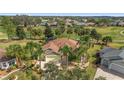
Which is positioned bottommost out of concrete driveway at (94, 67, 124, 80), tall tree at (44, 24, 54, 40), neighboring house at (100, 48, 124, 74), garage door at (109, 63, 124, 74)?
concrete driveway at (94, 67, 124, 80)

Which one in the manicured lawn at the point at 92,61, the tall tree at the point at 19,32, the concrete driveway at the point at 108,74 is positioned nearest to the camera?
the concrete driveway at the point at 108,74

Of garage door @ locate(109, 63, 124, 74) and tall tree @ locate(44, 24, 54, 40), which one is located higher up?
tall tree @ locate(44, 24, 54, 40)

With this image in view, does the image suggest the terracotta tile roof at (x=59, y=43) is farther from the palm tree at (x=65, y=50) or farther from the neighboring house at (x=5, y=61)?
the neighboring house at (x=5, y=61)

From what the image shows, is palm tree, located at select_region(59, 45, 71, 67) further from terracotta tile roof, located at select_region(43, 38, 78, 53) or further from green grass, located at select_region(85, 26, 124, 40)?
green grass, located at select_region(85, 26, 124, 40)

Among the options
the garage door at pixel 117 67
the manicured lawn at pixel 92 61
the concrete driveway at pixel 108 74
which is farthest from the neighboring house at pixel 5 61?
the garage door at pixel 117 67

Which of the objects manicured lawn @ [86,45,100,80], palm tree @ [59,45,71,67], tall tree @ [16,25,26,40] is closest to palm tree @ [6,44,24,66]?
tall tree @ [16,25,26,40]
